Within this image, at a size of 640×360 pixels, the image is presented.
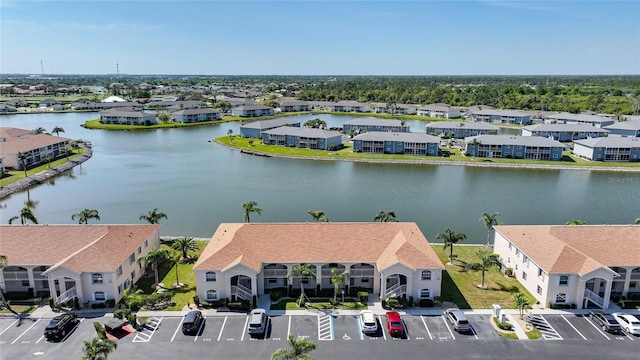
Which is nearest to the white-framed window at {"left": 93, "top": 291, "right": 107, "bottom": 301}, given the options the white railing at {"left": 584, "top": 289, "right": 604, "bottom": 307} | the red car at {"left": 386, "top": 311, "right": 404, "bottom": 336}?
the red car at {"left": 386, "top": 311, "right": 404, "bottom": 336}

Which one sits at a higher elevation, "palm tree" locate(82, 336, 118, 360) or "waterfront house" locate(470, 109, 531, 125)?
"waterfront house" locate(470, 109, 531, 125)

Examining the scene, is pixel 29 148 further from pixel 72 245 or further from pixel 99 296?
pixel 99 296

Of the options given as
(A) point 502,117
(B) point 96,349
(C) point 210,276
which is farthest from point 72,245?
(A) point 502,117

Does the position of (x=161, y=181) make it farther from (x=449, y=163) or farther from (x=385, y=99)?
(x=385, y=99)

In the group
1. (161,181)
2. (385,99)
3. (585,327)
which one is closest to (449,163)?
(161,181)

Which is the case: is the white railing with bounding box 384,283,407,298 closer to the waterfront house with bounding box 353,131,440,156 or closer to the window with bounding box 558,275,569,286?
the window with bounding box 558,275,569,286
